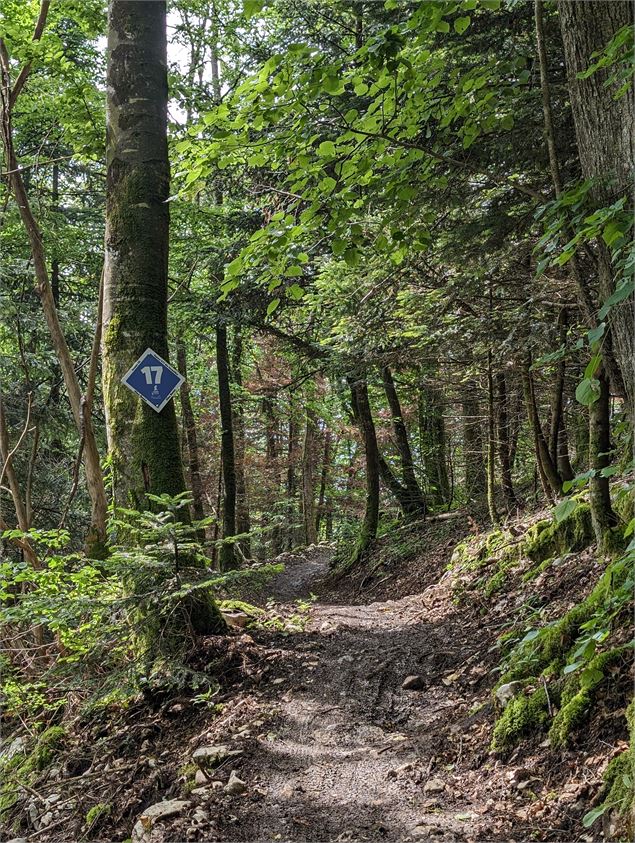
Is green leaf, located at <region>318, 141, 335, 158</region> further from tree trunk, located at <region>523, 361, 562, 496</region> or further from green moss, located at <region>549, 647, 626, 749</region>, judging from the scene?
tree trunk, located at <region>523, 361, 562, 496</region>

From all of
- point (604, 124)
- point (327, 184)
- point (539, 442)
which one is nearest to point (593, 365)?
point (604, 124)

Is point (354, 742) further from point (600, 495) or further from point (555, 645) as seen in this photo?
point (600, 495)

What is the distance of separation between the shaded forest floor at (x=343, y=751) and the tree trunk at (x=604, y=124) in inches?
76.1

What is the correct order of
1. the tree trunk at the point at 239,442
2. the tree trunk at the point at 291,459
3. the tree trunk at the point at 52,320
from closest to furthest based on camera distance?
the tree trunk at the point at 52,320
the tree trunk at the point at 239,442
the tree trunk at the point at 291,459

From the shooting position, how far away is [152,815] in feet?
10.9

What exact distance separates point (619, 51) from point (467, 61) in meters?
2.90

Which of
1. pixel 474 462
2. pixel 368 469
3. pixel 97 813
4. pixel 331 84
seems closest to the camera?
pixel 331 84

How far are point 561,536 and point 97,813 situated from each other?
183 inches

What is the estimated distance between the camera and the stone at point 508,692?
3863 millimetres

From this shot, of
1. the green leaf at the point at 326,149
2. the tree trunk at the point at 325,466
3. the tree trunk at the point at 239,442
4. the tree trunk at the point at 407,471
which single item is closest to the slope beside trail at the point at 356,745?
the green leaf at the point at 326,149

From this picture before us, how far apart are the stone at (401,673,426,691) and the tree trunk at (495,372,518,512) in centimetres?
369

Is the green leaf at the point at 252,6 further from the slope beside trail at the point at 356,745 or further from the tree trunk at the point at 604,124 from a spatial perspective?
the slope beside trail at the point at 356,745

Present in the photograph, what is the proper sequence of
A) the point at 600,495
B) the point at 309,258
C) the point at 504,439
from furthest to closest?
1. the point at 504,439
2. the point at 309,258
3. the point at 600,495

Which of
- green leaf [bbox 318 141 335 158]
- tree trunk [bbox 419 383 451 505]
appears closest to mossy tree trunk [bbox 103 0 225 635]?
green leaf [bbox 318 141 335 158]
